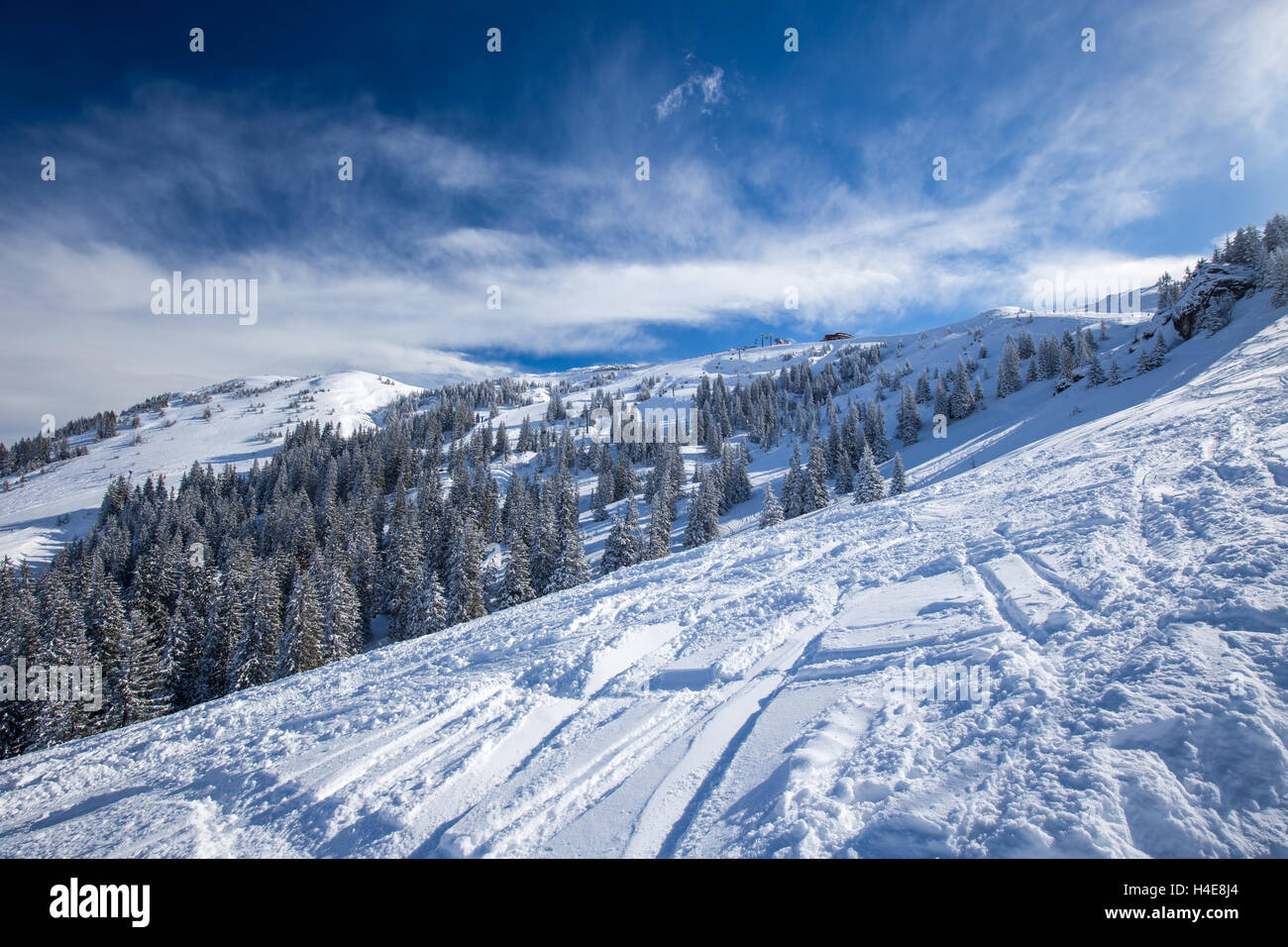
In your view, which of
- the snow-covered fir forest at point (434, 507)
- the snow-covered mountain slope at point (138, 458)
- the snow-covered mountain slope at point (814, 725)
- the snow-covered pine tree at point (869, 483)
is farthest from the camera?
the snow-covered mountain slope at point (138, 458)

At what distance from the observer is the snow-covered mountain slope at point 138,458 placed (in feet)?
299

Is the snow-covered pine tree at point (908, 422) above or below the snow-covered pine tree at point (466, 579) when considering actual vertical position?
above

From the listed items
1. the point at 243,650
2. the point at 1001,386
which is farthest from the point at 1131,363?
the point at 243,650

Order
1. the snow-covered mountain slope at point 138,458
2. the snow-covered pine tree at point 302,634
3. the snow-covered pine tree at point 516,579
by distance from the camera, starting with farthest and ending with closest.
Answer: the snow-covered mountain slope at point 138,458 → the snow-covered pine tree at point 516,579 → the snow-covered pine tree at point 302,634

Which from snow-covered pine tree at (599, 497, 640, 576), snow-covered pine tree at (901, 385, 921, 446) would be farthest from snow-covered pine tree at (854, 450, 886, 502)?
snow-covered pine tree at (901, 385, 921, 446)

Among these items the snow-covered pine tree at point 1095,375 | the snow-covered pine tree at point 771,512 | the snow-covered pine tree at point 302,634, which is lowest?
the snow-covered pine tree at point 302,634

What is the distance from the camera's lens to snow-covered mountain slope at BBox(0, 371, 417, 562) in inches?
3585

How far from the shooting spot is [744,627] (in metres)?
9.12

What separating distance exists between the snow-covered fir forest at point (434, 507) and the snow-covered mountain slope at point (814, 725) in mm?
12043

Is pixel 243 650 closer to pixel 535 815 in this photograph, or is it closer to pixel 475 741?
pixel 475 741

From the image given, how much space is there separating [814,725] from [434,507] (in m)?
65.7

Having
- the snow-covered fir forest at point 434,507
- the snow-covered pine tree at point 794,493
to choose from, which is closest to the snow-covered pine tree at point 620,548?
the snow-covered fir forest at point 434,507

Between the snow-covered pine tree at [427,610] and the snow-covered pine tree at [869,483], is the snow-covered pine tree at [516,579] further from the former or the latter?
the snow-covered pine tree at [869,483]

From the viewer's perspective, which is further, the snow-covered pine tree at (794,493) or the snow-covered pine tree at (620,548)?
the snow-covered pine tree at (794,493)
